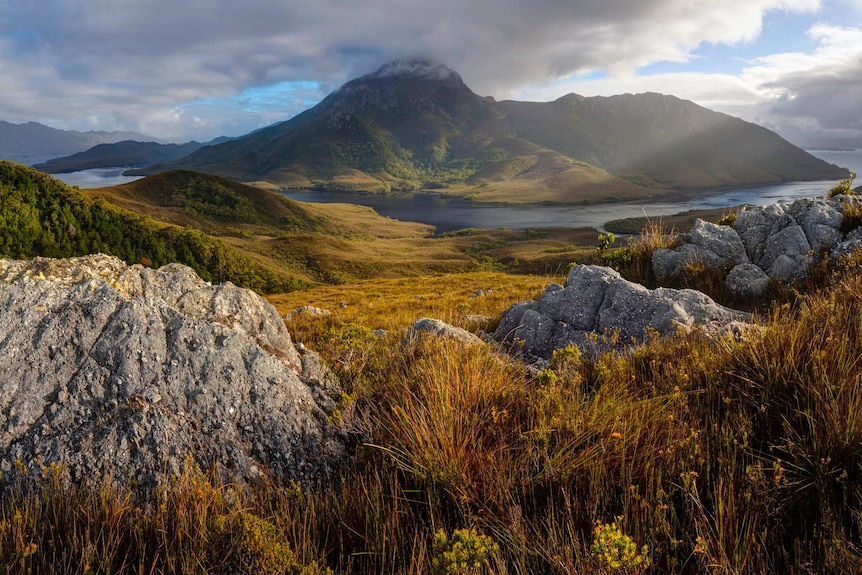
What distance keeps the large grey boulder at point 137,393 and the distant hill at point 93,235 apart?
89532 millimetres

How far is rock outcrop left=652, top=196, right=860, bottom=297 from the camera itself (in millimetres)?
9945

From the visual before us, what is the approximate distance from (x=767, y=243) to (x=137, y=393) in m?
13.7

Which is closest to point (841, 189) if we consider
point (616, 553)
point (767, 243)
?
point (767, 243)

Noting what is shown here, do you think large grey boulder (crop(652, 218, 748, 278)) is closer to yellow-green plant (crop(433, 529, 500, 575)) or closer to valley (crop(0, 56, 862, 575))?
valley (crop(0, 56, 862, 575))

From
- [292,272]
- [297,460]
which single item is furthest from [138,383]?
[292,272]

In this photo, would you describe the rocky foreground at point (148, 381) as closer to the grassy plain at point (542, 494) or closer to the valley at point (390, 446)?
Answer: the valley at point (390, 446)

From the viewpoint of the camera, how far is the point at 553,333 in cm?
906

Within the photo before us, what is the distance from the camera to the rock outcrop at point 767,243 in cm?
995

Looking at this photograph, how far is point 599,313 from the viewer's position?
9.03 m

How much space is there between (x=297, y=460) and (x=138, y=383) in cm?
168

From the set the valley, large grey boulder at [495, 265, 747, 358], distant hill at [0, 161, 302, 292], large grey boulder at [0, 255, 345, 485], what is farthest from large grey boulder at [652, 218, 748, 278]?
distant hill at [0, 161, 302, 292]

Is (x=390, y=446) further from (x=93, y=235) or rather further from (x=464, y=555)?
(x=93, y=235)

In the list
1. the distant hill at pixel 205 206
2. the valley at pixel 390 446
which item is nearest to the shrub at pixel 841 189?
the valley at pixel 390 446

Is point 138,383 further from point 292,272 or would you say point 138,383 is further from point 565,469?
point 292,272
